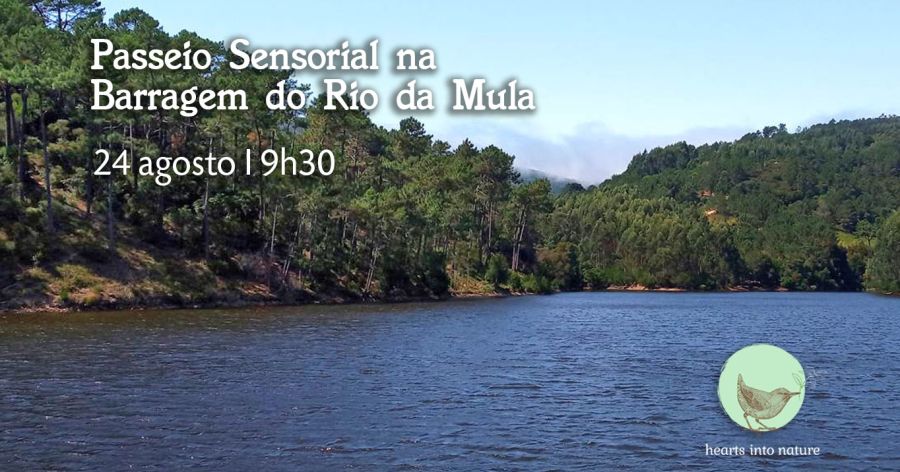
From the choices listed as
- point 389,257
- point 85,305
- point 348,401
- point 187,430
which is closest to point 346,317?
point 85,305

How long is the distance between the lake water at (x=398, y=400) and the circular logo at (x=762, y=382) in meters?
2.78

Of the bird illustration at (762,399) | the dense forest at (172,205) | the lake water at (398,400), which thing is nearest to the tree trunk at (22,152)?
the dense forest at (172,205)

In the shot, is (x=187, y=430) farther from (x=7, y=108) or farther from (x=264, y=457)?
(x=7, y=108)

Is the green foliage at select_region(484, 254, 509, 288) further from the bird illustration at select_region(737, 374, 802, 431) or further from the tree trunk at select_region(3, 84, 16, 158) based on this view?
the bird illustration at select_region(737, 374, 802, 431)

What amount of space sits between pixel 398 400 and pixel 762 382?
54.6 ft

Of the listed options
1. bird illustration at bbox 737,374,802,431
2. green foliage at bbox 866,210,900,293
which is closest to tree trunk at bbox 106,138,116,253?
bird illustration at bbox 737,374,802,431

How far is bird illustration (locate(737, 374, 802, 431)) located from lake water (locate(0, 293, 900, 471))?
110 inches

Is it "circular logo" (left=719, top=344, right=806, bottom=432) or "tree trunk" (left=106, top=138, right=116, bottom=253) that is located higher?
"tree trunk" (left=106, top=138, right=116, bottom=253)

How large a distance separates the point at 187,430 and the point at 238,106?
71.4 metres

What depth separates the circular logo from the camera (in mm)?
19197

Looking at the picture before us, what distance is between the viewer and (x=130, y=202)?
302 ft

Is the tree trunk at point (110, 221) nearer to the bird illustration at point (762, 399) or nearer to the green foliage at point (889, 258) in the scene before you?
the bird illustration at point (762, 399)

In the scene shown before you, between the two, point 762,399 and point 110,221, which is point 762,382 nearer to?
point 762,399

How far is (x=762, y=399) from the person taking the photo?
20453mm
